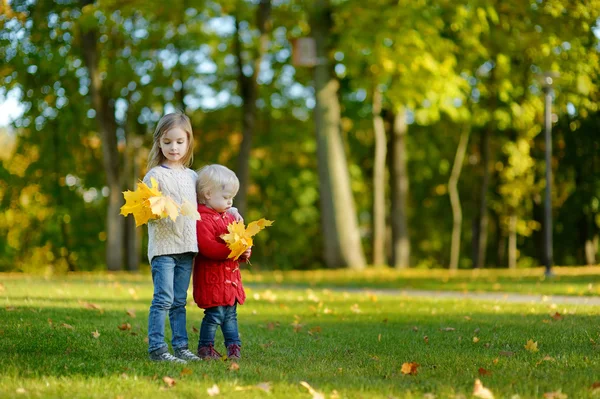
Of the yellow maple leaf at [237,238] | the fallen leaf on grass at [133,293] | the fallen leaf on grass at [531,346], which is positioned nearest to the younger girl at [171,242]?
the yellow maple leaf at [237,238]

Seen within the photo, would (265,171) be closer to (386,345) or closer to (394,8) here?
(394,8)

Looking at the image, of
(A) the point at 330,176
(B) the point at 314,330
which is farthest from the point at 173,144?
(A) the point at 330,176

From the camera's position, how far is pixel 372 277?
1916cm

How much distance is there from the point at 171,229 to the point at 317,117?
1635 cm

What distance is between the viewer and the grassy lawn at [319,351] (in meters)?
5.23

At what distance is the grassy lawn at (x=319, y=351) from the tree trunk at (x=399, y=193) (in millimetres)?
13709

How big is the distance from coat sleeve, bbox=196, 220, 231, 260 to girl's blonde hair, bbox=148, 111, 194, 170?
618 millimetres

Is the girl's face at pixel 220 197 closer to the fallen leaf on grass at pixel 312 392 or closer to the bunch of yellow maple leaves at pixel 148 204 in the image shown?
the bunch of yellow maple leaves at pixel 148 204

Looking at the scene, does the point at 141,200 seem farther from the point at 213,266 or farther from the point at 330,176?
the point at 330,176

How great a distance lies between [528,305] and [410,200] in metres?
30.4

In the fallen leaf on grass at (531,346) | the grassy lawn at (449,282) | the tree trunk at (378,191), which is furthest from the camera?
the tree trunk at (378,191)

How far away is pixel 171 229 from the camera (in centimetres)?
633

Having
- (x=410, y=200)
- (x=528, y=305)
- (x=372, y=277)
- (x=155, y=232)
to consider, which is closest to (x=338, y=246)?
(x=372, y=277)

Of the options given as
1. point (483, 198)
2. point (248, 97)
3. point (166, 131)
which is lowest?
point (166, 131)
